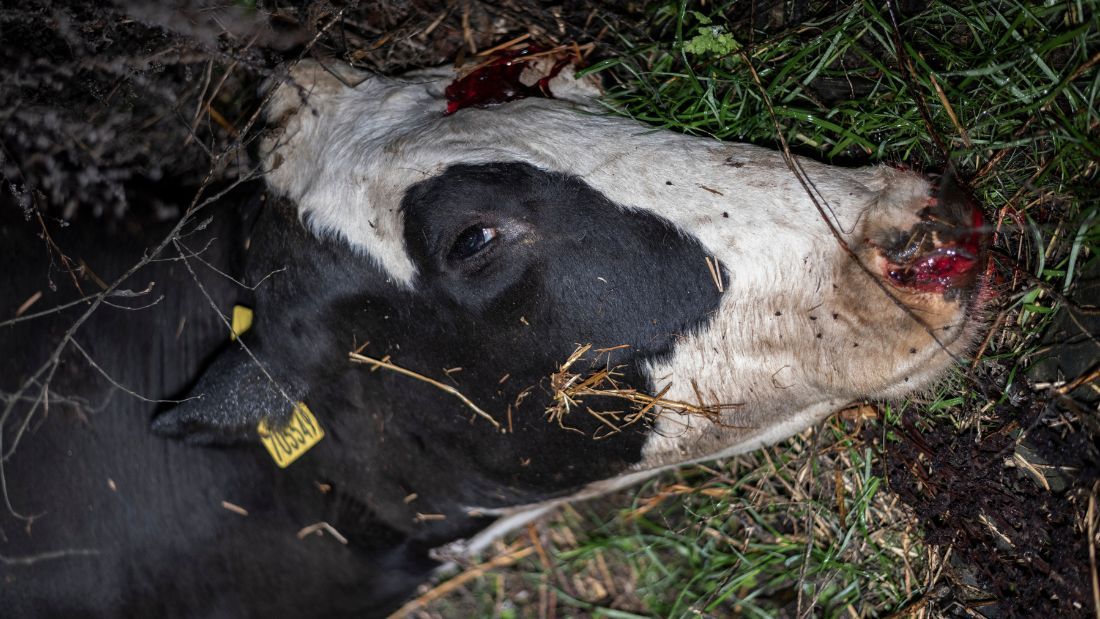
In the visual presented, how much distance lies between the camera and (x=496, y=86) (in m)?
3.01

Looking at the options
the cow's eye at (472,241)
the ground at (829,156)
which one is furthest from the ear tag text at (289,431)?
the cow's eye at (472,241)

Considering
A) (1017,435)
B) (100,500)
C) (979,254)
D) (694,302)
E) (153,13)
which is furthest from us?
(100,500)

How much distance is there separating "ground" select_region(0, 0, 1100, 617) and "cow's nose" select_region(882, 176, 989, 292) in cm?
23

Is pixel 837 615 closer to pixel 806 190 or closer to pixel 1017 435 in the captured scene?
pixel 1017 435

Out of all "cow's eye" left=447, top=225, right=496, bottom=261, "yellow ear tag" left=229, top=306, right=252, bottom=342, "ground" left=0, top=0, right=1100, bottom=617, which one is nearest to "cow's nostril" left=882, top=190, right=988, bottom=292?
"ground" left=0, top=0, right=1100, bottom=617

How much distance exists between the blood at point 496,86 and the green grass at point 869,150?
0.86 ft

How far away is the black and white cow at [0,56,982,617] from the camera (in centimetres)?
240

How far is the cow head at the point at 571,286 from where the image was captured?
2.34 meters

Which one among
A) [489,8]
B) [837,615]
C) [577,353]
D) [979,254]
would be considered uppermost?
[489,8]

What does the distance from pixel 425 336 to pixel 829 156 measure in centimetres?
154

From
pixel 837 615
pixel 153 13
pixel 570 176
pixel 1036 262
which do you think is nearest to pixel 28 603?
pixel 153 13

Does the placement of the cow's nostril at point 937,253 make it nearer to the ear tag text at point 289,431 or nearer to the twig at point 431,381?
the twig at point 431,381

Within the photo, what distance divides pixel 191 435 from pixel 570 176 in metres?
1.82

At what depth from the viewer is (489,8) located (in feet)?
10.8
